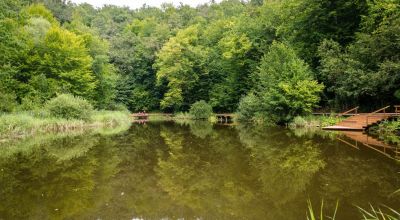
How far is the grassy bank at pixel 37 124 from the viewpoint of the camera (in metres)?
20.5

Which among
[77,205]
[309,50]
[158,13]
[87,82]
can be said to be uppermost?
[158,13]

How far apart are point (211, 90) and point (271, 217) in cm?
4287

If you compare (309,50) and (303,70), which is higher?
(309,50)

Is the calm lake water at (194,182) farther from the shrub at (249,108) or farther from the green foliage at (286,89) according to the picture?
the shrub at (249,108)

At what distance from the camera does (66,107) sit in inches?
1075

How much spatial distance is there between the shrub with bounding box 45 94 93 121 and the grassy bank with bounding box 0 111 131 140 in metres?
0.61

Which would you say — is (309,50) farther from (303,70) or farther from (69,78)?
(69,78)

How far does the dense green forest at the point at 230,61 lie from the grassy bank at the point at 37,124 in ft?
Result: 8.74

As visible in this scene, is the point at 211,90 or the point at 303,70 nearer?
the point at 303,70

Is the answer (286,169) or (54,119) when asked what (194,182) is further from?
(54,119)

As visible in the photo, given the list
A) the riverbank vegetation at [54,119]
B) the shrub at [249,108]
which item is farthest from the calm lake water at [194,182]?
the shrub at [249,108]

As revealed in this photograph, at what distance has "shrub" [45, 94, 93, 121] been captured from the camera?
1057 inches

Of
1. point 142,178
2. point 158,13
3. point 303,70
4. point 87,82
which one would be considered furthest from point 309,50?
point 158,13

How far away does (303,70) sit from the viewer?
28.7m
